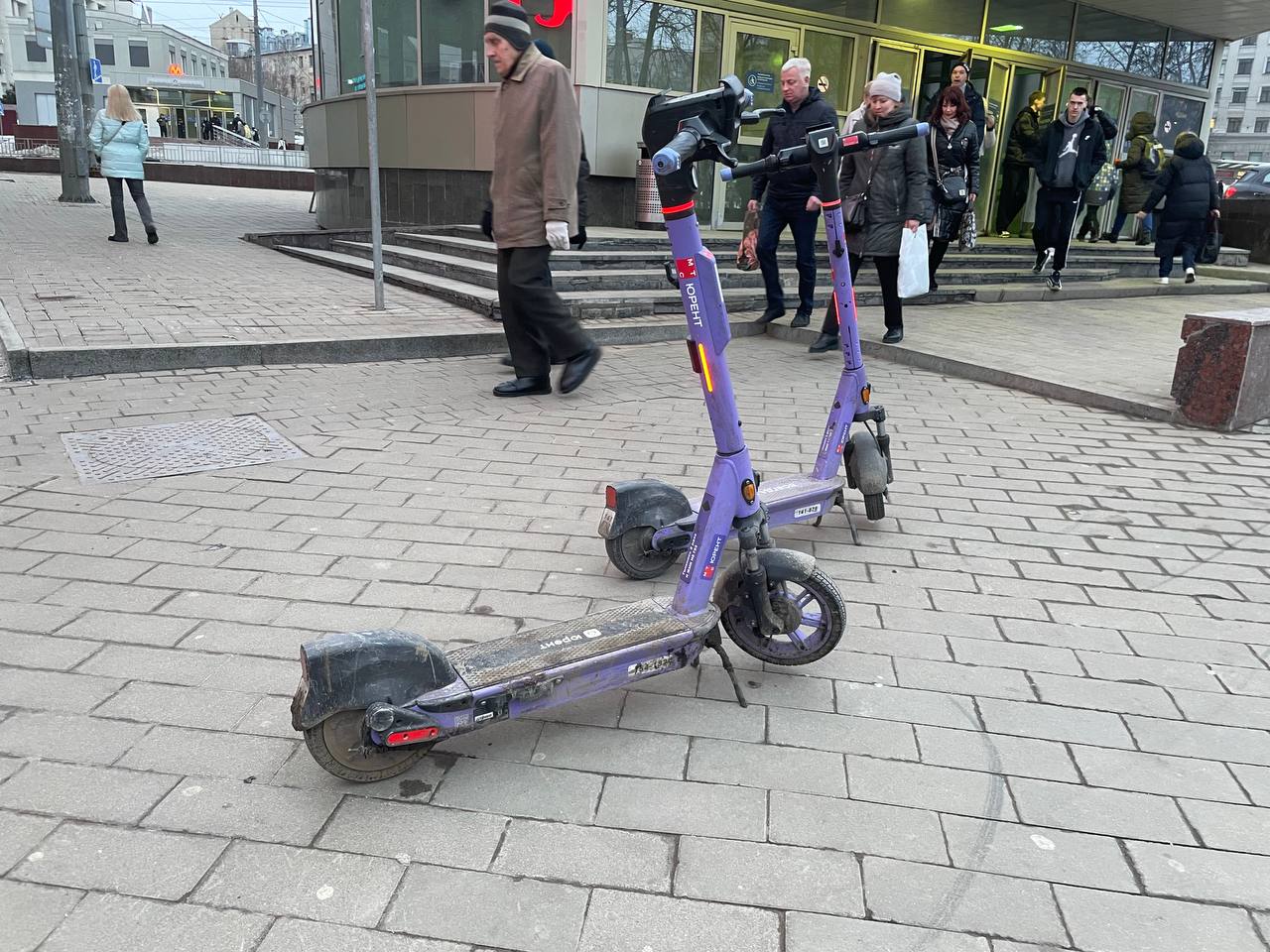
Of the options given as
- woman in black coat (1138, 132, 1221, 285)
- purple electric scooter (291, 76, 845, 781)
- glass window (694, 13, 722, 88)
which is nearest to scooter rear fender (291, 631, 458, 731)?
purple electric scooter (291, 76, 845, 781)

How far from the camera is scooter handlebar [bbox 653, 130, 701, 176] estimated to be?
239cm

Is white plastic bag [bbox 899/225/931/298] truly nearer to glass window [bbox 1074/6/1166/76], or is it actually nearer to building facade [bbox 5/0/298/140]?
glass window [bbox 1074/6/1166/76]

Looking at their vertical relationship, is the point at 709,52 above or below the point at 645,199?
above

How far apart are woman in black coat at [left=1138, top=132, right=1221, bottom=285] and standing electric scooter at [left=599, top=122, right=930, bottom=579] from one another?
10997 mm

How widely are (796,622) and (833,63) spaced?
42.8 feet

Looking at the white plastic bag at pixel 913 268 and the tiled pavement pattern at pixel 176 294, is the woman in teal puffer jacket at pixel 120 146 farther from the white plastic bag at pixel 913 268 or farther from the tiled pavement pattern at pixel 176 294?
the white plastic bag at pixel 913 268

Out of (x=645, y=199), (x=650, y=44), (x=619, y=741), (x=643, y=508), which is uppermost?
(x=650, y=44)

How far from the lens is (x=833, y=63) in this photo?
13.9 m

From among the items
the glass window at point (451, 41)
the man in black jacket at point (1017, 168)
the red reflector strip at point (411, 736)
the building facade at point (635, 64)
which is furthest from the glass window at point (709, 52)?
the red reflector strip at point (411, 736)

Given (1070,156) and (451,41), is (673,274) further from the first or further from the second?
(451,41)

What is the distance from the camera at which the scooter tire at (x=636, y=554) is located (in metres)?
3.46

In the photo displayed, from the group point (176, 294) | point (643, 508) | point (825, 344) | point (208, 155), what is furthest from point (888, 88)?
point (208, 155)

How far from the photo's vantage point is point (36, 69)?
7388cm

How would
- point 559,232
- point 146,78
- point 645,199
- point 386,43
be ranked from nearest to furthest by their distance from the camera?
point 559,232 < point 645,199 < point 386,43 < point 146,78
